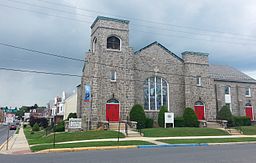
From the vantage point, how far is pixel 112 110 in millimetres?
28609

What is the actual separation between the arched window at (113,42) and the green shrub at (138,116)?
23.5ft

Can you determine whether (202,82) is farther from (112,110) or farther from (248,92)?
(112,110)

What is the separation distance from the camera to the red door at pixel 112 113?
28438mm

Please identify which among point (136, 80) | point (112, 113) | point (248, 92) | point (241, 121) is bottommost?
point (241, 121)

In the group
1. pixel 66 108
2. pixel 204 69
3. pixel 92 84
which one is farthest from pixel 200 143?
pixel 66 108

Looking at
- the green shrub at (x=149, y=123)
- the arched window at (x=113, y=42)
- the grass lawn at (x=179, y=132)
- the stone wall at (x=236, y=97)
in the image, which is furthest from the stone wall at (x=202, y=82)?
the arched window at (x=113, y=42)

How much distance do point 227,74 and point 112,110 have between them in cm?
2209

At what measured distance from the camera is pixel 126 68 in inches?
1173

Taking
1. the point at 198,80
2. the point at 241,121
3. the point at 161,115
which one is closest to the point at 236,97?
the point at 241,121

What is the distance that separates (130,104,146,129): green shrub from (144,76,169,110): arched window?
272cm

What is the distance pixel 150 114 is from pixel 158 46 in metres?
8.69

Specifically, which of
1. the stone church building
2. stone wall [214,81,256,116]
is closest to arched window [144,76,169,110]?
the stone church building

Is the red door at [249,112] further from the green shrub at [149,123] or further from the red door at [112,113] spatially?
the red door at [112,113]

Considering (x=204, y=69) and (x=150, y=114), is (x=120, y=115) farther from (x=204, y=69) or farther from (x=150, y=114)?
(x=204, y=69)
